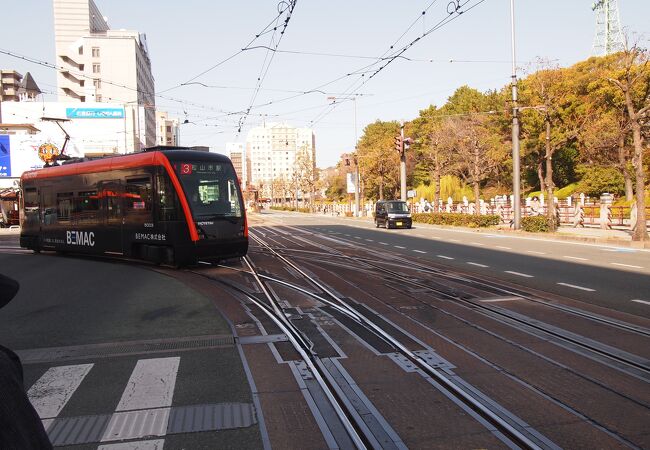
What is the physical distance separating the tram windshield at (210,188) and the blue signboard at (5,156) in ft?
146

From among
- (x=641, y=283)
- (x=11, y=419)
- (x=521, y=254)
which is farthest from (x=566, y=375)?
(x=521, y=254)

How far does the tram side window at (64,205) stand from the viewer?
18.1 m

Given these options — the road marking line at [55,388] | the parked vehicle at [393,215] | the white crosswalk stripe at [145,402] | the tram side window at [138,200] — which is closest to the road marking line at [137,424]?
the white crosswalk stripe at [145,402]

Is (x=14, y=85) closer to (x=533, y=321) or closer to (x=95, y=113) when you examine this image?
(x=95, y=113)

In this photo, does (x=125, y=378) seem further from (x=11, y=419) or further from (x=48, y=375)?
(x=11, y=419)

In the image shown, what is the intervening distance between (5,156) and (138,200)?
43.4 metres

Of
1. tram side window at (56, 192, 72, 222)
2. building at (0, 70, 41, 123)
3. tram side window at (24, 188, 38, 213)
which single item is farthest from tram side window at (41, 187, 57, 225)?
building at (0, 70, 41, 123)

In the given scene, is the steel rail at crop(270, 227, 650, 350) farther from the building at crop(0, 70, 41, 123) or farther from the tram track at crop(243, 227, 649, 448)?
the building at crop(0, 70, 41, 123)

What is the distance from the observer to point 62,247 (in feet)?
62.6

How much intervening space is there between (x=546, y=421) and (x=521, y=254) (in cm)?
1428

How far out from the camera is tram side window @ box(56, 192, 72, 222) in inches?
714

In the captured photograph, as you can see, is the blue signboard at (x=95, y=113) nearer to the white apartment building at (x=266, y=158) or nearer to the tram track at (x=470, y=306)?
the tram track at (x=470, y=306)

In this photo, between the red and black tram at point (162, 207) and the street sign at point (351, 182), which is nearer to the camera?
the red and black tram at point (162, 207)

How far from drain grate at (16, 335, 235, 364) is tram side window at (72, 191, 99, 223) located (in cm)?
1074
